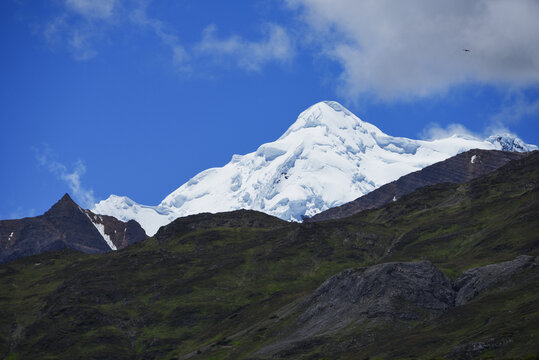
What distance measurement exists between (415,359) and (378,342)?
1235 inches

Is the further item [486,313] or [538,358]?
[486,313]

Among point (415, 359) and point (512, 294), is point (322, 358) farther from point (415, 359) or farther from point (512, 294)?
point (512, 294)

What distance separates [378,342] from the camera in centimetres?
19675

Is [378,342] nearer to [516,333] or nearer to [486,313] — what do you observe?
[486,313]

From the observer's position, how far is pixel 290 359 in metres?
198

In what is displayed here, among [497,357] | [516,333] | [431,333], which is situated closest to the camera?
[497,357]

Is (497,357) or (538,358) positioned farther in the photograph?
(497,357)

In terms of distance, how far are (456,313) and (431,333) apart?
13.8 meters

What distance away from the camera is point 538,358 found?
133 metres

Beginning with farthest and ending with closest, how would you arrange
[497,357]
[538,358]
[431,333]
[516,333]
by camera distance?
[431,333]
[516,333]
[497,357]
[538,358]

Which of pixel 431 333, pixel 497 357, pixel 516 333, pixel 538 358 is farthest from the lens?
pixel 431 333

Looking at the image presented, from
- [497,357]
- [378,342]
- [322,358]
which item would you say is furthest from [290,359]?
[497,357]

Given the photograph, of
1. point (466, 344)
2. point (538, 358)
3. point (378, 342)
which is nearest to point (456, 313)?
point (378, 342)

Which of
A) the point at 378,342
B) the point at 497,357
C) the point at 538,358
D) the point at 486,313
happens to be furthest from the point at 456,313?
the point at 538,358
